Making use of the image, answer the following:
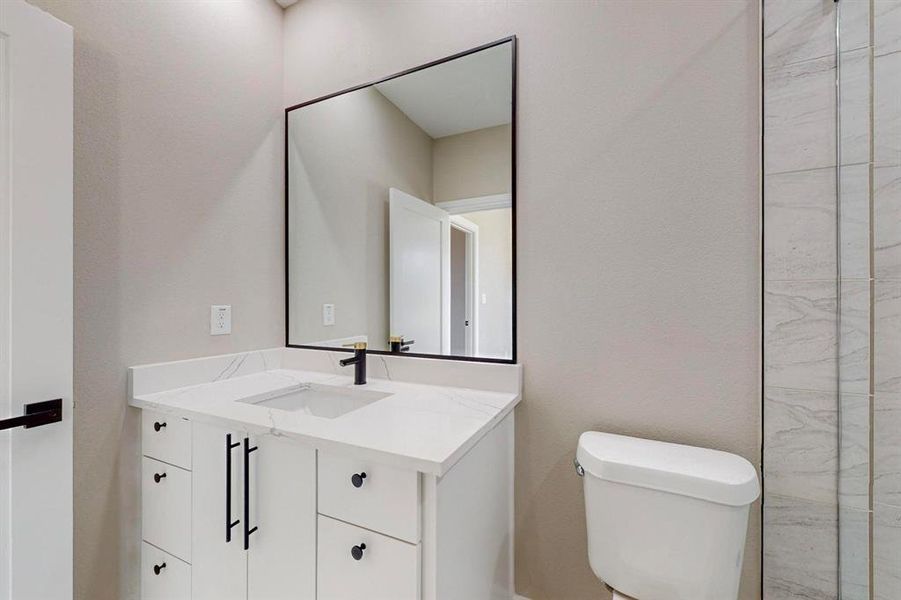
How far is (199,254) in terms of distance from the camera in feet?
5.00

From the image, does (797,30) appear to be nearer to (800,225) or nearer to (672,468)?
(800,225)

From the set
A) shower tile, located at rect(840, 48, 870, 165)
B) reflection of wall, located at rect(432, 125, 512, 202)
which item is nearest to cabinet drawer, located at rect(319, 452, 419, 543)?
reflection of wall, located at rect(432, 125, 512, 202)

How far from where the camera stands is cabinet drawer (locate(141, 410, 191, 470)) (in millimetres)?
1254

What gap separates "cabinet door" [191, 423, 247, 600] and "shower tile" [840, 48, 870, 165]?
→ 5.69ft

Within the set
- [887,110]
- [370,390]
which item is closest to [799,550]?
[887,110]

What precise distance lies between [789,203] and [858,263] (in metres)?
0.21

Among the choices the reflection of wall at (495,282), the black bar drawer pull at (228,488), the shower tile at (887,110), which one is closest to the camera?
the shower tile at (887,110)

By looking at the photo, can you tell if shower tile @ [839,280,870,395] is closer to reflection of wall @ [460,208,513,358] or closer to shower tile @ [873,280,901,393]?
shower tile @ [873,280,901,393]

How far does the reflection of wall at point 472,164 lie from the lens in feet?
4.70

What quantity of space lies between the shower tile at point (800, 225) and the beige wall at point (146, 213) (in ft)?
6.03

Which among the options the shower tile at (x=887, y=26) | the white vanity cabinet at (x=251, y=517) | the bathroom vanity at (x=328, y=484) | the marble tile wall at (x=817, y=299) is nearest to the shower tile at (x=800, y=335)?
the marble tile wall at (x=817, y=299)

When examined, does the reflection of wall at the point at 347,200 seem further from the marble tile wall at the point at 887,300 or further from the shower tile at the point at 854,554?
the shower tile at the point at 854,554
